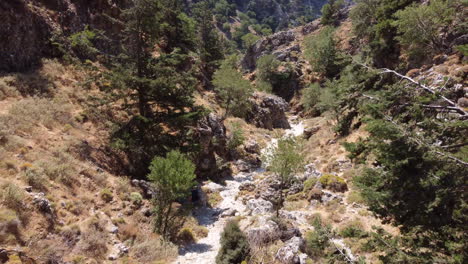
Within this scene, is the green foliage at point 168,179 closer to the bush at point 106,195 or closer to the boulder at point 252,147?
the bush at point 106,195

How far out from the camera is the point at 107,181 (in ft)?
49.0

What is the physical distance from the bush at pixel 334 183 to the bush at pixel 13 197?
60.5 feet

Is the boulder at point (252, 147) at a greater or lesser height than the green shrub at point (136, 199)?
lesser

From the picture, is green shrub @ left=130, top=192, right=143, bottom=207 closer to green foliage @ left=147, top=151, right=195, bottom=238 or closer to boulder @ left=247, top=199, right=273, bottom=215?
green foliage @ left=147, top=151, right=195, bottom=238

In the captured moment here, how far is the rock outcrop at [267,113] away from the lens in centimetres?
4253

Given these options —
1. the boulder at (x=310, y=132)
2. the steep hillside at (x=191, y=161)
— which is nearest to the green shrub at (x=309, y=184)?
the steep hillside at (x=191, y=161)

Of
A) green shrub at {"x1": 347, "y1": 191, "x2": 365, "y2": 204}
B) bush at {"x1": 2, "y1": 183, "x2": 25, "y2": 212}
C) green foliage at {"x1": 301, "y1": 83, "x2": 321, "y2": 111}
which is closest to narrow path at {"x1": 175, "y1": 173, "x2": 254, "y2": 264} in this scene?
bush at {"x1": 2, "y1": 183, "x2": 25, "y2": 212}

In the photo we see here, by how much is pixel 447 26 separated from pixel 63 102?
1493 inches

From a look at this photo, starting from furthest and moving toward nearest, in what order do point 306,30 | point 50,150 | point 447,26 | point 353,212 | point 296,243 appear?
point 306,30 < point 447,26 < point 353,212 < point 50,150 < point 296,243

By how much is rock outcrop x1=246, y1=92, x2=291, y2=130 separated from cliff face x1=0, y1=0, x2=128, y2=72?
2459 centimetres

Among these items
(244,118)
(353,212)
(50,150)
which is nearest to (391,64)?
(244,118)

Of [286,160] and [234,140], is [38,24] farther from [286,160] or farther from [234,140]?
[286,160]

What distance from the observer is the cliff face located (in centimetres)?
1720

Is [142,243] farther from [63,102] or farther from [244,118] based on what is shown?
[244,118]
